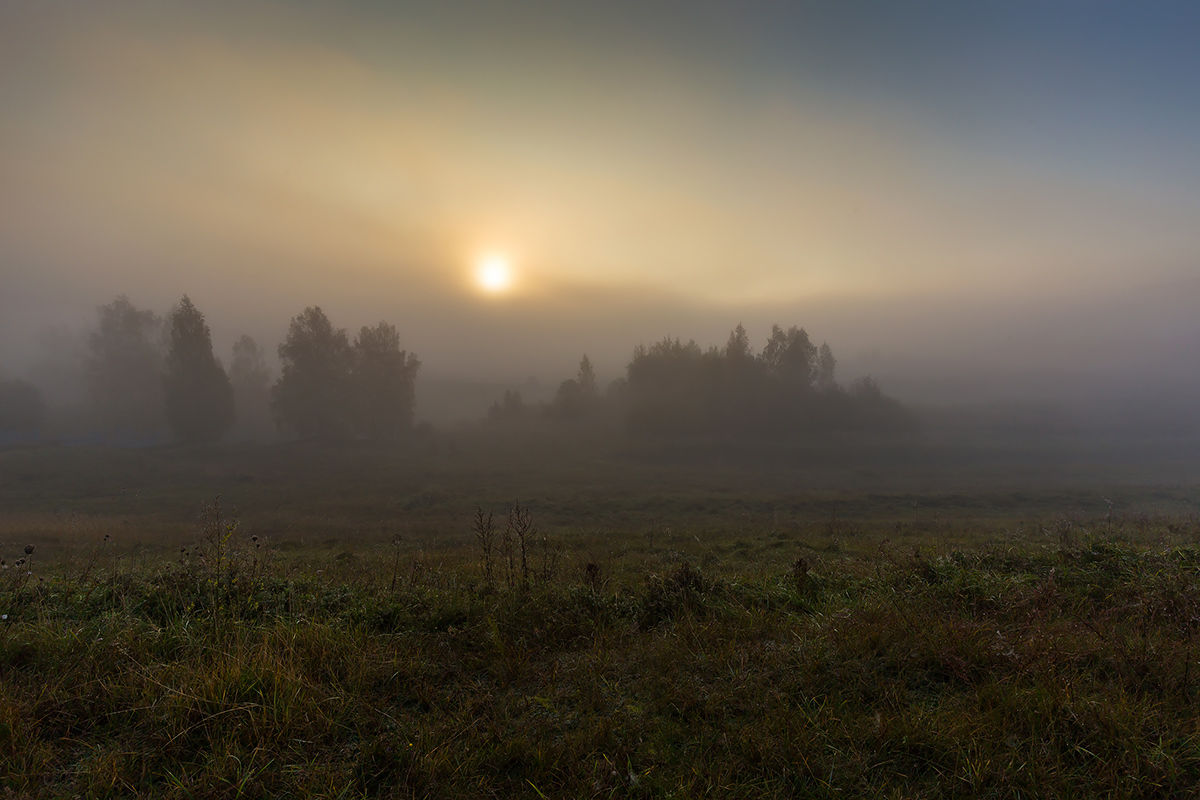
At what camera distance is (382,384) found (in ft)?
236

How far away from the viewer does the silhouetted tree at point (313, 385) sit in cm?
6322

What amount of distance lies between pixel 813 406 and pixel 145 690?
315ft

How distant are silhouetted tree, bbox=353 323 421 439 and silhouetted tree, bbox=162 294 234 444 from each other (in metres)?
16.3

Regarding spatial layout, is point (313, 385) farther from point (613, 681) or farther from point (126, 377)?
point (613, 681)

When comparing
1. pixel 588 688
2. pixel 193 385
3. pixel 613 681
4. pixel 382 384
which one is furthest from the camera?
pixel 382 384

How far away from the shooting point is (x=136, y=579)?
20.9 ft

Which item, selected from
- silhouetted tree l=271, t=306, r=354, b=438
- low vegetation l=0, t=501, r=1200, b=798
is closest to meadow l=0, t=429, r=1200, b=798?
low vegetation l=0, t=501, r=1200, b=798

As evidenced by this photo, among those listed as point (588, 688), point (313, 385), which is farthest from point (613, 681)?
point (313, 385)

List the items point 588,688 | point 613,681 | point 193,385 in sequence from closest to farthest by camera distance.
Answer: point 588,688 → point 613,681 → point 193,385

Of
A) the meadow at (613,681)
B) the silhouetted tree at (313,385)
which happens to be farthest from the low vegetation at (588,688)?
the silhouetted tree at (313,385)

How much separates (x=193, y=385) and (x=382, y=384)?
73.8 ft

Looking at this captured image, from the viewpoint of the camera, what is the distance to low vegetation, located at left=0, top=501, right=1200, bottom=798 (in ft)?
10.9

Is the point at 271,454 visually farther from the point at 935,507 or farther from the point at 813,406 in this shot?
the point at 813,406

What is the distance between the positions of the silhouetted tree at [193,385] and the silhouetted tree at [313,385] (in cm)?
629
